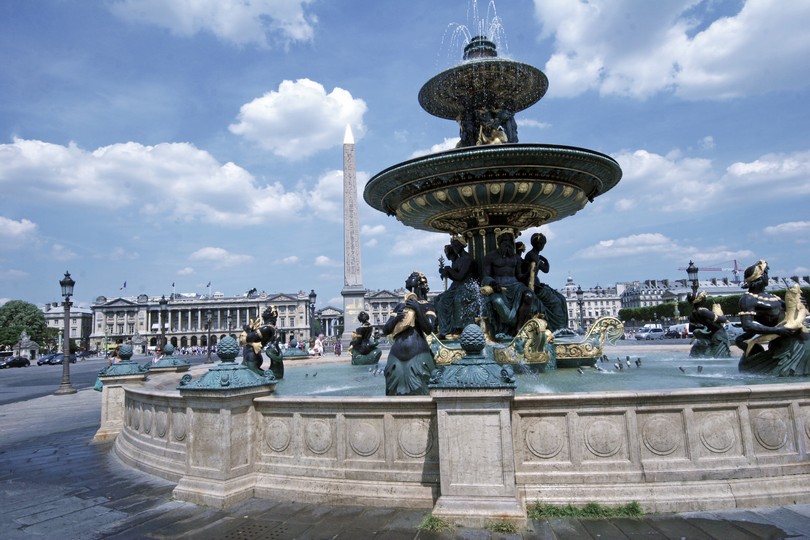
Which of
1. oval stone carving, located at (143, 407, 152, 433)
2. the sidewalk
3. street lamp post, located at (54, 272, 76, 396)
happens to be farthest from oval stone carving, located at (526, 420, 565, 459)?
street lamp post, located at (54, 272, 76, 396)

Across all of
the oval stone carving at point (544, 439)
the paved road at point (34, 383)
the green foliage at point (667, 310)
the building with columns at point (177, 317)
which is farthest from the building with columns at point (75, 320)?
the oval stone carving at point (544, 439)

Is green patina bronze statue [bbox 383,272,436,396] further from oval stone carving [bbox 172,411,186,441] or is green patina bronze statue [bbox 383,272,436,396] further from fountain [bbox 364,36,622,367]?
fountain [bbox 364,36,622,367]

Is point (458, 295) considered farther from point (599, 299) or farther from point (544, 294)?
point (599, 299)

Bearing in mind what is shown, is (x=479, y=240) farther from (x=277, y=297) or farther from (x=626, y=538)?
(x=277, y=297)

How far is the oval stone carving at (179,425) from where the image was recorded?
5539 millimetres

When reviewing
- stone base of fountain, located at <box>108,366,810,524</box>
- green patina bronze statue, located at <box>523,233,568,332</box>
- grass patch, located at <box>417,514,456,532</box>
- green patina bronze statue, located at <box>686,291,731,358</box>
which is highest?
green patina bronze statue, located at <box>523,233,568,332</box>

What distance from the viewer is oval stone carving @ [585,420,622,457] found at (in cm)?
431

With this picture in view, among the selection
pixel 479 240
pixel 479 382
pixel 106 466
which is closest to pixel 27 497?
pixel 106 466

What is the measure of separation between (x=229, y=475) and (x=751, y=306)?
6356 mm

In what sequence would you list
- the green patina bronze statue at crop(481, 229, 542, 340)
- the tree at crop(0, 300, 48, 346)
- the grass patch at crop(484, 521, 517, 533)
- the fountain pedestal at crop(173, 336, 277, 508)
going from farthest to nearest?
1. the tree at crop(0, 300, 48, 346)
2. the green patina bronze statue at crop(481, 229, 542, 340)
3. the fountain pedestal at crop(173, 336, 277, 508)
4. the grass patch at crop(484, 521, 517, 533)

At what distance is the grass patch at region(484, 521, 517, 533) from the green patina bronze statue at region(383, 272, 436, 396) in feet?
6.99

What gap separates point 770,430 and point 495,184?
625 centimetres

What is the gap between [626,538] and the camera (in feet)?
12.0

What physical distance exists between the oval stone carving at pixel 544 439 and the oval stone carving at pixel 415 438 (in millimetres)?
854
